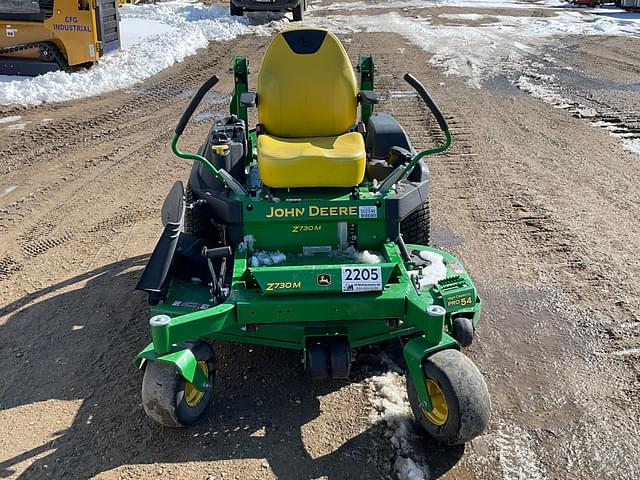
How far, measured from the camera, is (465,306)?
426cm

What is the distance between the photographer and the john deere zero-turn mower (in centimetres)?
368

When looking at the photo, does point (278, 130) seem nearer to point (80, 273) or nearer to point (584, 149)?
point (80, 273)

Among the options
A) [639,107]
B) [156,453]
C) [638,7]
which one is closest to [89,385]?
[156,453]

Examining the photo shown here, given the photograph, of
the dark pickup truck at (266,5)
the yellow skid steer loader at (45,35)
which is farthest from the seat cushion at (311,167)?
the dark pickup truck at (266,5)

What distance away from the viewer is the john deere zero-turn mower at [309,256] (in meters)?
3.68

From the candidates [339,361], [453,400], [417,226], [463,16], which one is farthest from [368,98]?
[463,16]

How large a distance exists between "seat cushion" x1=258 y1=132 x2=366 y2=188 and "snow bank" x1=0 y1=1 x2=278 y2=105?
24.8 ft

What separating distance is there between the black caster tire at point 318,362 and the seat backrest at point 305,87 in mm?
2056

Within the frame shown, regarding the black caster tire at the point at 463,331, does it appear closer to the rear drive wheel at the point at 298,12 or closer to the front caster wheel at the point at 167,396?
the front caster wheel at the point at 167,396

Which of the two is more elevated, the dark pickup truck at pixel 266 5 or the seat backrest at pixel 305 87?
the seat backrest at pixel 305 87

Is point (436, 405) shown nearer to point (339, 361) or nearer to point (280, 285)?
point (339, 361)

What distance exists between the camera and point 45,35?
12.3 metres

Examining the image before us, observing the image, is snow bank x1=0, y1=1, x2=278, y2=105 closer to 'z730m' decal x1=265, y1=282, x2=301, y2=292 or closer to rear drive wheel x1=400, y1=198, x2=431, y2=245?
rear drive wheel x1=400, y1=198, x2=431, y2=245

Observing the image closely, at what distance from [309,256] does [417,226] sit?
1.16 meters
